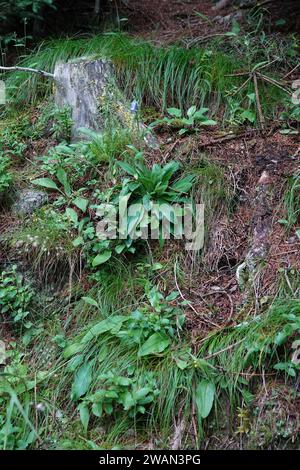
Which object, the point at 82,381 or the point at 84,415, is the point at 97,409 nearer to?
the point at 84,415

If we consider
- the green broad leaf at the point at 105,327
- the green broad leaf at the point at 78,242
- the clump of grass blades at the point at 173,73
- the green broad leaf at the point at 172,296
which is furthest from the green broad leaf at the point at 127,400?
the clump of grass blades at the point at 173,73

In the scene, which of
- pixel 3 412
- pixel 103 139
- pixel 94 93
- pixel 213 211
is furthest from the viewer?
pixel 94 93

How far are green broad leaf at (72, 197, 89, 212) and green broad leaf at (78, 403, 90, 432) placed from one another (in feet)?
4.17

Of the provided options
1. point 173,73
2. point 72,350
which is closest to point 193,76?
point 173,73

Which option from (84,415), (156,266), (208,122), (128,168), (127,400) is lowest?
(84,415)

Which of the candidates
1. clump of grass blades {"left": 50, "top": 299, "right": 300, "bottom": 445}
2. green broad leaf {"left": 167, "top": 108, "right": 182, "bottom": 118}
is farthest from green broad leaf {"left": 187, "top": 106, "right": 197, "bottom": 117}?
clump of grass blades {"left": 50, "top": 299, "right": 300, "bottom": 445}

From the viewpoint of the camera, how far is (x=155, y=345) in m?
2.94

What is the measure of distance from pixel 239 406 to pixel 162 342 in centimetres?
52

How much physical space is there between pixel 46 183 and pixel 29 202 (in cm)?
17

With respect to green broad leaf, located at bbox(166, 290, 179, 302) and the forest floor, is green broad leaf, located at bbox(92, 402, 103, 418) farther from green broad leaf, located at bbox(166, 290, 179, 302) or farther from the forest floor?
green broad leaf, located at bbox(166, 290, 179, 302)

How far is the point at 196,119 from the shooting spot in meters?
3.99
